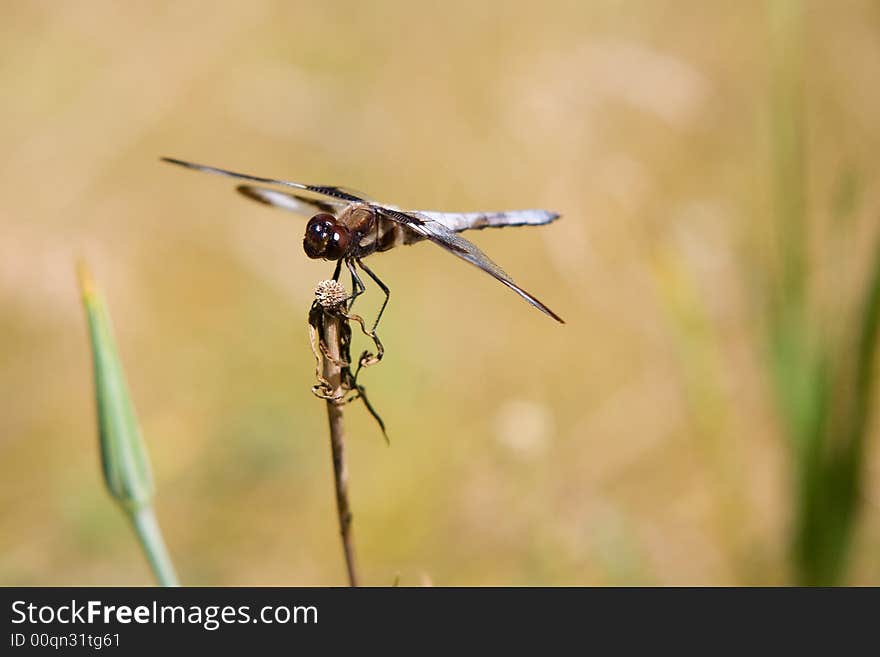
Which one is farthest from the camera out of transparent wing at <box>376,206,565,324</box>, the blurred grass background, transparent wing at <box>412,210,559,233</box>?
the blurred grass background

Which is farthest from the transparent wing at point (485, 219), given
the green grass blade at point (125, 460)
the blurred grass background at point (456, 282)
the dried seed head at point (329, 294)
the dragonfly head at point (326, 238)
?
the green grass blade at point (125, 460)

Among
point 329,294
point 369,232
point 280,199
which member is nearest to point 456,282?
point 280,199

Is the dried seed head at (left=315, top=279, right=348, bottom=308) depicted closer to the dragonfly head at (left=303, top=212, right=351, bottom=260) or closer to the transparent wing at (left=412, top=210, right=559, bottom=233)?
the dragonfly head at (left=303, top=212, right=351, bottom=260)

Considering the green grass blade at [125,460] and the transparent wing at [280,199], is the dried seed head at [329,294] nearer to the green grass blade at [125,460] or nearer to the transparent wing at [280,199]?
the green grass blade at [125,460]

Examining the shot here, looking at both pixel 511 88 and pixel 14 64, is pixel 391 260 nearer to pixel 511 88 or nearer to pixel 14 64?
pixel 511 88

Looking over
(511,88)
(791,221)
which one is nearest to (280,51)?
(511,88)

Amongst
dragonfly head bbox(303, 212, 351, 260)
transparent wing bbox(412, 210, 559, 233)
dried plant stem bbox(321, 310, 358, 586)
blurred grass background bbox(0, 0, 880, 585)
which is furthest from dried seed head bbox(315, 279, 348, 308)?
blurred grass background bbox(0, 0, 880, 585)

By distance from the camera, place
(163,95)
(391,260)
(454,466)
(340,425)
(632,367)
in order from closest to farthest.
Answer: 1. (340,425)
2. (454,466)
3. (632,367)
4. (391,260)
5. (163,95)
